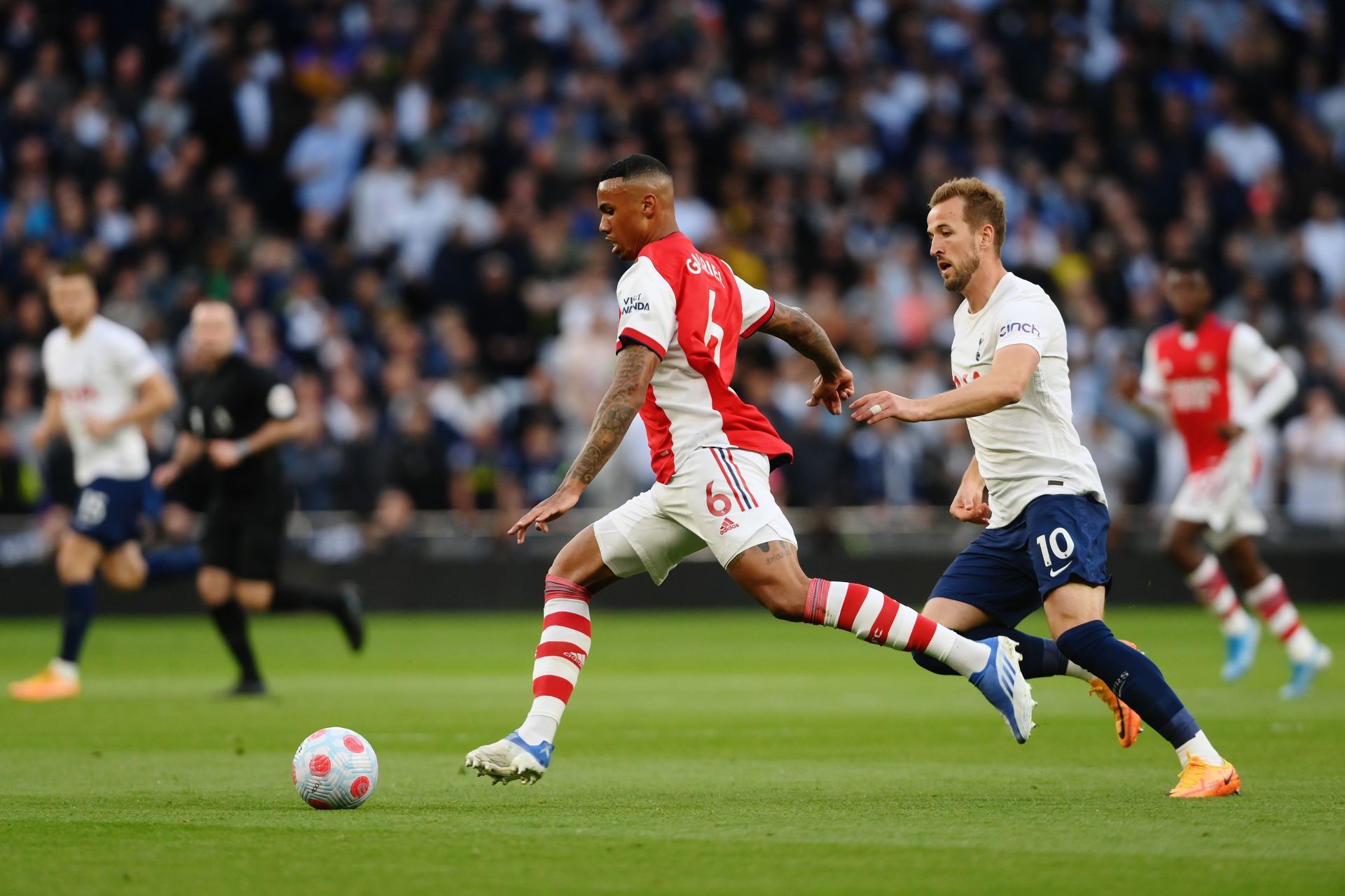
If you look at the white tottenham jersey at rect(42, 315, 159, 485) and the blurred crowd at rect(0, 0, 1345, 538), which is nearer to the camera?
the white tottenham jersey at rect(42, 315, 159, 485)

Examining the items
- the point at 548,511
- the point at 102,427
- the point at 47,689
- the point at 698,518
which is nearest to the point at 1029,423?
the point at 698,518

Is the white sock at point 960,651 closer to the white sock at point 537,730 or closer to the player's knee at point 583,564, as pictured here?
the player's knee at point 583,564

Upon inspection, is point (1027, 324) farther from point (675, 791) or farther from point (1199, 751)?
point (675, 791)

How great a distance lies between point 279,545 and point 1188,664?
22.4 feet

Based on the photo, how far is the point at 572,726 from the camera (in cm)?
1032

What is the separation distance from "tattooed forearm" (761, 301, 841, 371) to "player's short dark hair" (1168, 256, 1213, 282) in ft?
17.3

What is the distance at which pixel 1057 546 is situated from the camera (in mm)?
7000

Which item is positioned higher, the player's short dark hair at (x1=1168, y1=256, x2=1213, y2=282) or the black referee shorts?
the player's short dark hair at (x1=1168, y1=256, x2=1213, y2=282)

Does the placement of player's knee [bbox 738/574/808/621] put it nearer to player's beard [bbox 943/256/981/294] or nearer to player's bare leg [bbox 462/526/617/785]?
player's bare leg [bbox 462/526/617/785]

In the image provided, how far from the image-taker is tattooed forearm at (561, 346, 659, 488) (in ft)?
22.3

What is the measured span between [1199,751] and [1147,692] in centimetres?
28

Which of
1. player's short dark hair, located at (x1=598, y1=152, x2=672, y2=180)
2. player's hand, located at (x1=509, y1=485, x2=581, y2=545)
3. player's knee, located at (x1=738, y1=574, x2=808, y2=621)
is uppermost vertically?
player's short dark hair, located at (x1=598, y1=152, x2=672, y2=180)

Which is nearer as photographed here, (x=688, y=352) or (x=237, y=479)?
(x=688, y=352)

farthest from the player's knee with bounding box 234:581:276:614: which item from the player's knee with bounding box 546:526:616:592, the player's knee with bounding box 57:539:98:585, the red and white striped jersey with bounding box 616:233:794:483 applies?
the red and white striped jersey with bounding box 616:233:794:483
